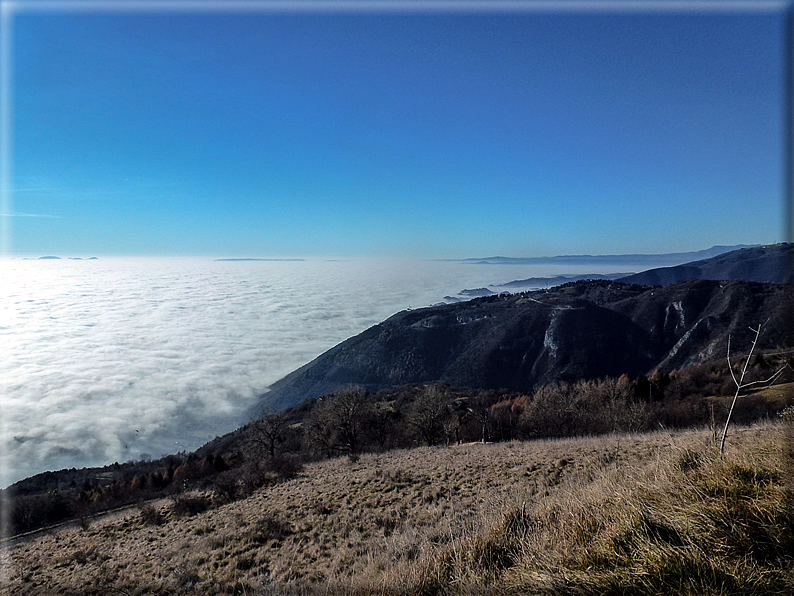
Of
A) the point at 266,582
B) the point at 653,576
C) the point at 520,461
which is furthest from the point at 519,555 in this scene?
the point at 520,461

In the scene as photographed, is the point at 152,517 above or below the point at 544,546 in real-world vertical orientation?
below

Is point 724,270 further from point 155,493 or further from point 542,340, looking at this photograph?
point 155,493

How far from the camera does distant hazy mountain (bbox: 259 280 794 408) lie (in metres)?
90.4

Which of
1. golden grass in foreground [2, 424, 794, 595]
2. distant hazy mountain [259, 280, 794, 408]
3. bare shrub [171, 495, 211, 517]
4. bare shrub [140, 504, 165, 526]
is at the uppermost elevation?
golden grass in foreground [2, 424, 794, 595]

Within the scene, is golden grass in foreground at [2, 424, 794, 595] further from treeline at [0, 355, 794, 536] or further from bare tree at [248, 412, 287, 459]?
bare tree at [248, 412, 287, 459]

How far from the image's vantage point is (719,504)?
2838 mm

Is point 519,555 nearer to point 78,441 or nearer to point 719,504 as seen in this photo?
point 719,504

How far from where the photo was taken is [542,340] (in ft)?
331

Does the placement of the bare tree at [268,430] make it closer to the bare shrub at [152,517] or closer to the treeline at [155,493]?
the treeline at [155,493]

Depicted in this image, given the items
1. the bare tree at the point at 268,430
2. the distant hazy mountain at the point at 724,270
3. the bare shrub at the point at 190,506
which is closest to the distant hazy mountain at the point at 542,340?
the distant hazy mountain at the point at 724,270

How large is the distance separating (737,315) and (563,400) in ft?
256

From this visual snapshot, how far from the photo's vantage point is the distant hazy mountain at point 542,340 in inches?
3561

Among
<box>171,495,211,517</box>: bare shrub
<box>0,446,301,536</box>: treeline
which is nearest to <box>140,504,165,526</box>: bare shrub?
<box>171,495,211,517</box>: bare shrub

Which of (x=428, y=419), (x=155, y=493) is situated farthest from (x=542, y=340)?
(x=155, y=493)
